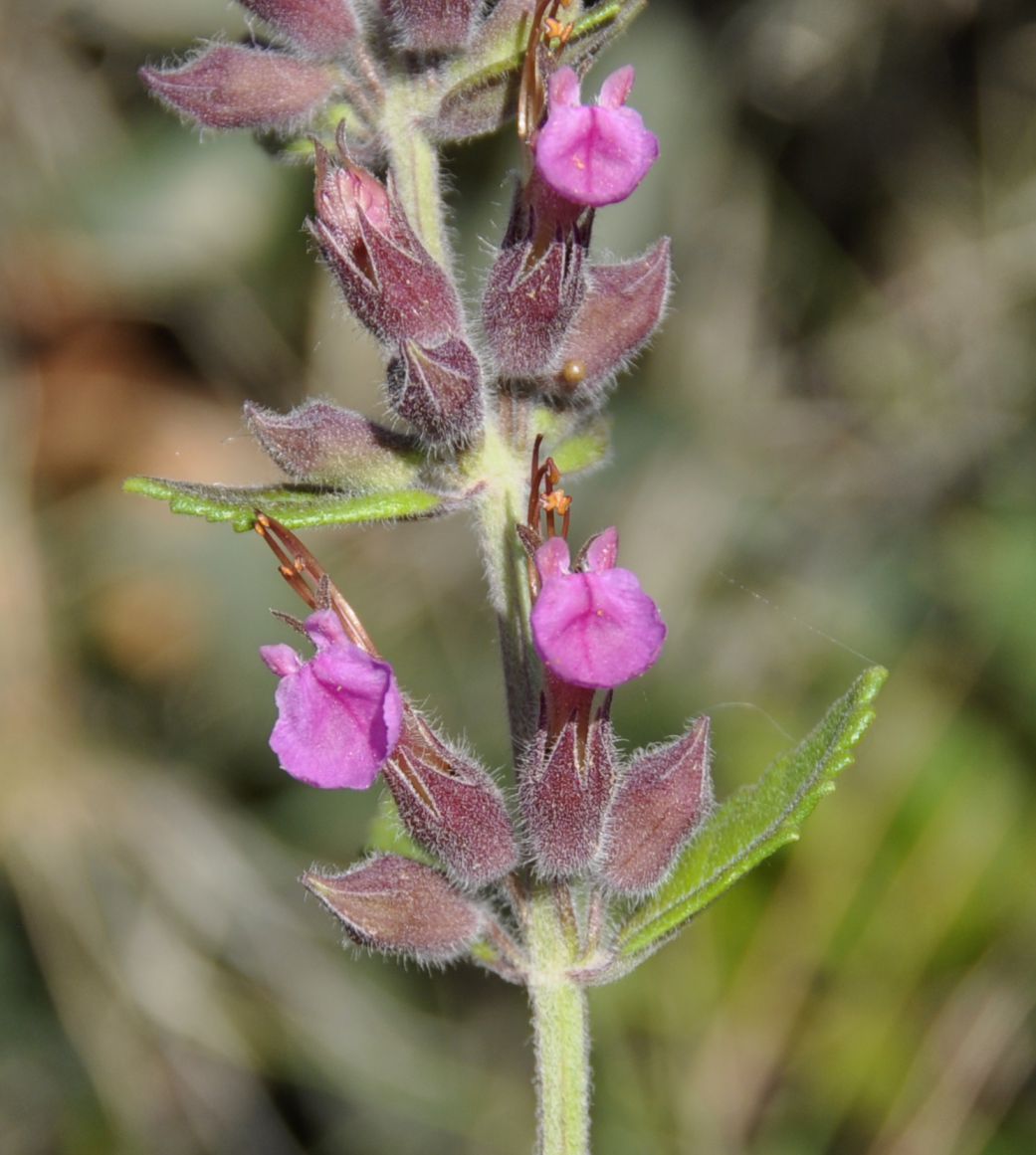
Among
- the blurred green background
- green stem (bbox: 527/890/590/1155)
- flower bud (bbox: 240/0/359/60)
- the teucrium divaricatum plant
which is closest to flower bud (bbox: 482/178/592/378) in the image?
the teucrium divaricatum plant

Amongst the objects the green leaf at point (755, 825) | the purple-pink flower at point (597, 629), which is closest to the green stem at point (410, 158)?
the purple-pink flower at point (597, 629)

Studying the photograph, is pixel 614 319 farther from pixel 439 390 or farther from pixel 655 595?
pixel 655 595

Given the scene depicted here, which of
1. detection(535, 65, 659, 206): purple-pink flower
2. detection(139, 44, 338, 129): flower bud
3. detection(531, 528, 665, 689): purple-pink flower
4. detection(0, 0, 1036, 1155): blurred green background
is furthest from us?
detection(0, 0, 1036, 1155): blurred green background

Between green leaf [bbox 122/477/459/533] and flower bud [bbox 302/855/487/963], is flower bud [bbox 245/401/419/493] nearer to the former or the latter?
green leaf [bbox 122/477/459/533]

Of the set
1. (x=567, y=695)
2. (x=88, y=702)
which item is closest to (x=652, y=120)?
(x=88, y=702)

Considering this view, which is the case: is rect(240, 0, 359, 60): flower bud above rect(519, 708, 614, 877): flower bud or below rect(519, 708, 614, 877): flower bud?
above

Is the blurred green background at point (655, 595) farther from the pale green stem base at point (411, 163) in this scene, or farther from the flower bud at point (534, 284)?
the flower bud at point (534, 284)
